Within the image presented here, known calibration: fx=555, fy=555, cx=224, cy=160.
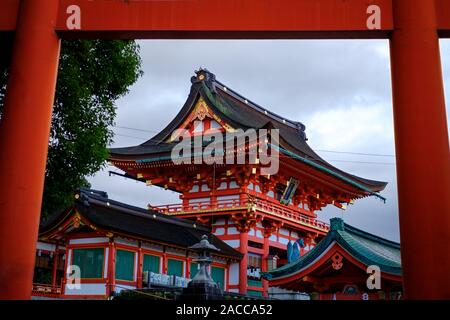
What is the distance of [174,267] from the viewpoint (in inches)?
811

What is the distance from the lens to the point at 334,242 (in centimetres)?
1190

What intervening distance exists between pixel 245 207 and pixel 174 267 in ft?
13.3

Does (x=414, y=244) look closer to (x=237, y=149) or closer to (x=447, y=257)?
(x=447, y=257)

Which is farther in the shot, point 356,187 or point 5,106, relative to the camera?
point 356,187

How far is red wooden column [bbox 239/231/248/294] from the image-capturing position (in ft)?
74.5

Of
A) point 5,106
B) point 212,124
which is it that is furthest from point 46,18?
point 212,124

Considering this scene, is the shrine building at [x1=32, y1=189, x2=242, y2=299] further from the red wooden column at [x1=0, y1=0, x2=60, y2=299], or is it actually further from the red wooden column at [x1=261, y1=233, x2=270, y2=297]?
the red wooden column at [x1=0, y1=0, x2=60, y2=299]

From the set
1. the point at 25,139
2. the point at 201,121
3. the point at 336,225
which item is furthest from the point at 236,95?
the point at 25,139

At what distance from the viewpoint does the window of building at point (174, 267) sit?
801 inches

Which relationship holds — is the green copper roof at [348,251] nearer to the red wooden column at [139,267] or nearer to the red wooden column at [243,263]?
the red wooden column at [139,267]

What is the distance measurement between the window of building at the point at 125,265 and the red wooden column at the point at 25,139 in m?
12.9

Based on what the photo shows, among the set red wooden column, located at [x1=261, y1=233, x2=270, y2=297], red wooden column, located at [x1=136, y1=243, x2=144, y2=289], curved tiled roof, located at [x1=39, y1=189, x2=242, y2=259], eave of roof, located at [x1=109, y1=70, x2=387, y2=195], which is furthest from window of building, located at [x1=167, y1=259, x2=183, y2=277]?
eave of roof, located at [x1=109, y1=70, x2=387, y2=195]

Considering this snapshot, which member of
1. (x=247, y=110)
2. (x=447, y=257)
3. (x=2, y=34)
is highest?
(x=247, y=110)
